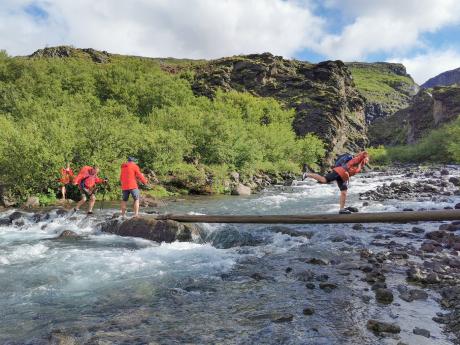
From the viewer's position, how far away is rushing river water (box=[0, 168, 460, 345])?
8.45 meters

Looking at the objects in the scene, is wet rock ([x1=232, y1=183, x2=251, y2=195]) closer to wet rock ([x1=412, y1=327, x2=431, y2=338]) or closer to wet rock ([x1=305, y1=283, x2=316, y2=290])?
wet rock ([x1=305, y1=283, x2=316, y2=290])

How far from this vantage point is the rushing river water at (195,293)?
27.7 feet

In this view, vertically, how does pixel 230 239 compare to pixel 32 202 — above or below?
below

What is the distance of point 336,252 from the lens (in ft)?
51.6

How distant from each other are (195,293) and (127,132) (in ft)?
98.3

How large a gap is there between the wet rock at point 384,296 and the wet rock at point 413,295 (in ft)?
1.07

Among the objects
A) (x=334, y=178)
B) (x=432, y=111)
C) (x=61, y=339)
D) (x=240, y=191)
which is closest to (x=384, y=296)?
(x=334, y=178)

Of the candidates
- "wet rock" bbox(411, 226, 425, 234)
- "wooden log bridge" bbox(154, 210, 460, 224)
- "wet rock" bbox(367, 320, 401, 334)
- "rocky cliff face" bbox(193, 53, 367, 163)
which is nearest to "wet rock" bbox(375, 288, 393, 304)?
"wet rock" bbox(367, 320, 401, 334)

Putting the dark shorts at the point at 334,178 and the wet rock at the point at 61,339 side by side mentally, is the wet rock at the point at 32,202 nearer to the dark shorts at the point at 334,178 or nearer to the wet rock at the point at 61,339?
the dark shorts at the point at 334,178

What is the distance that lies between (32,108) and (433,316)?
54827 millimetres

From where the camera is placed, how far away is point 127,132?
38719mm

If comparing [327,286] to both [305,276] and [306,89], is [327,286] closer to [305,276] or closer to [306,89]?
[305,276]

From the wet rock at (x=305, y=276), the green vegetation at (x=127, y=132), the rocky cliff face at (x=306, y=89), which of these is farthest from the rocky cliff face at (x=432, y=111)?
the wet rock at (x=305, y=276)

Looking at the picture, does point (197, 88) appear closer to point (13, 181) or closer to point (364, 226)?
point (13, 181)
